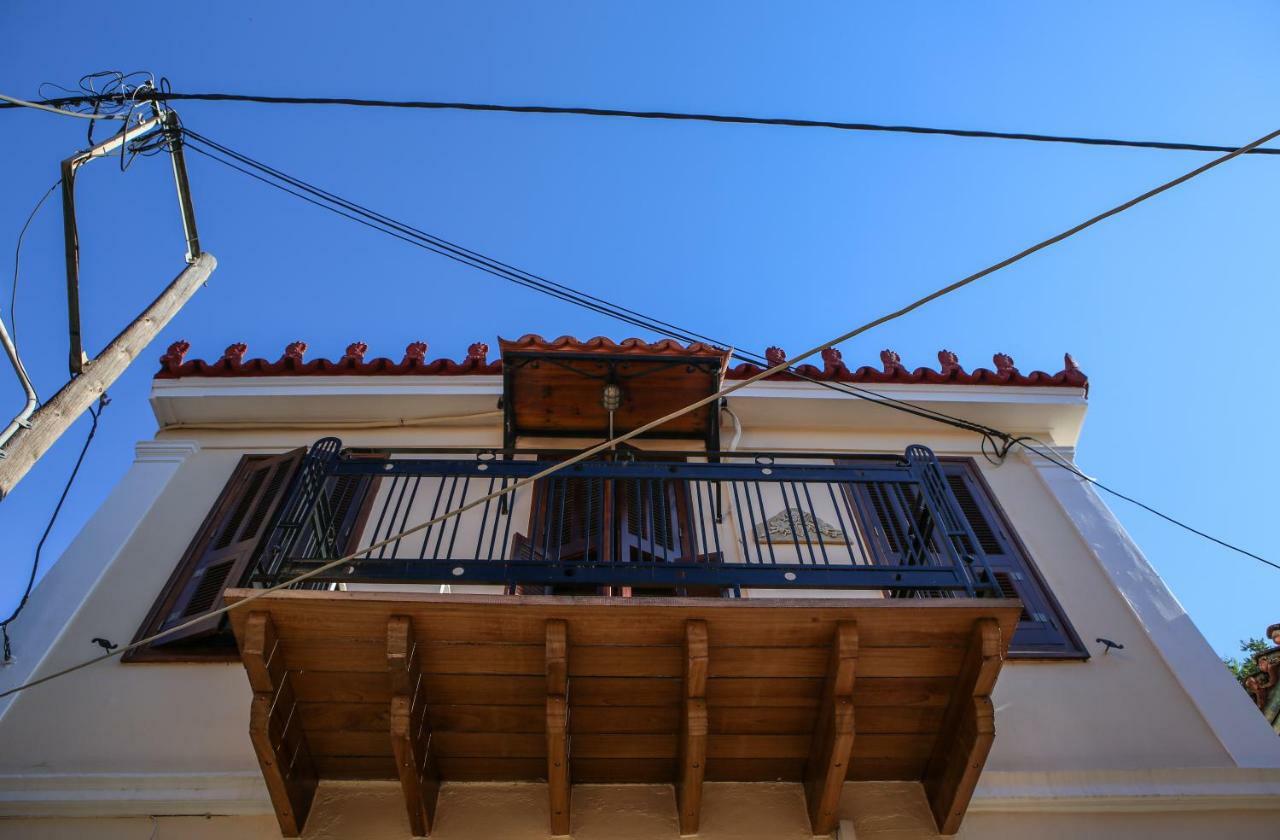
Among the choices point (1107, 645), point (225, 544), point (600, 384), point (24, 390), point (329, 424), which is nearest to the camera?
point (24, 390)

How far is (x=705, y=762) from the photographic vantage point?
488 centimetres

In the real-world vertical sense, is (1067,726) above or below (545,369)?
below

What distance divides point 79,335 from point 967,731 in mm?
5023

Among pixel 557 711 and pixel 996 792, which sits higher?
pixel 557 711

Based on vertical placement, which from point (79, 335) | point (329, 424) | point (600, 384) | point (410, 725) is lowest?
point (410, 725)

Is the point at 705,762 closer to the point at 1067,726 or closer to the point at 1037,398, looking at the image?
the point at 1067,726

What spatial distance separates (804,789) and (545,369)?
3718 mm

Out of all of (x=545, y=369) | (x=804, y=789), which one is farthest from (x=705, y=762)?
(x=545, y=369)

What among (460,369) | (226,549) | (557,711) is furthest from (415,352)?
(557,711)

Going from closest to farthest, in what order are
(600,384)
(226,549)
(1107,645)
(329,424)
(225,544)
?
(1107,645)
(226,549)
(225,544)
(600,384)
(329,424)

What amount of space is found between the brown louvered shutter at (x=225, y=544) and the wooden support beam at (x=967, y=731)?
14.3ft

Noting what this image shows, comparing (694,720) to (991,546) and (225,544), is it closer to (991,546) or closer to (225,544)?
(991,546)

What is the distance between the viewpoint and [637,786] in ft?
16.5

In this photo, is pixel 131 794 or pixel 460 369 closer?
pixel 131 794
